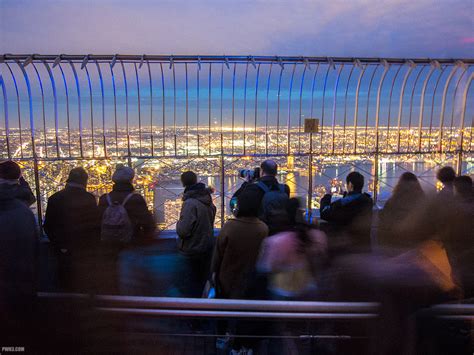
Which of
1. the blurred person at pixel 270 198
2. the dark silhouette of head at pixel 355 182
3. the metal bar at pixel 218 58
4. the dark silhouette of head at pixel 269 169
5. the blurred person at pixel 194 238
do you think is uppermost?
the metal bar at pixel 218 58

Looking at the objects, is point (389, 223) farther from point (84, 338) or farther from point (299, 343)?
point (84, 338)

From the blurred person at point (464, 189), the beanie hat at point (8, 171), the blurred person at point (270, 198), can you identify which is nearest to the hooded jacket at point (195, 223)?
the blurred person at point (270, 198)

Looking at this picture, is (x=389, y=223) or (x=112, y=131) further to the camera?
(x=112, y=131)

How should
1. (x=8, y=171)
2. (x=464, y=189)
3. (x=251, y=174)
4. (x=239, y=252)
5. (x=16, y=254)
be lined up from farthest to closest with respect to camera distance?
(x=251, y=174), (x=464, y=189), (x=8, y=171), (x=239, y=252), (x=16, y=254)

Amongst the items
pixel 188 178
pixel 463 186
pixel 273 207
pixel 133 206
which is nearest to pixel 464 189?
pixel 463 186

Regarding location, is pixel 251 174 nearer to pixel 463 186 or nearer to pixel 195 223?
pixel 195 223

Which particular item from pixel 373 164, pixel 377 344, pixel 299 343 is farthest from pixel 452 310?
pixel 373 164

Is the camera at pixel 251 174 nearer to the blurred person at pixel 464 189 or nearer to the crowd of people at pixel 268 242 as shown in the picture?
the crowd of people at pixel 268 242
